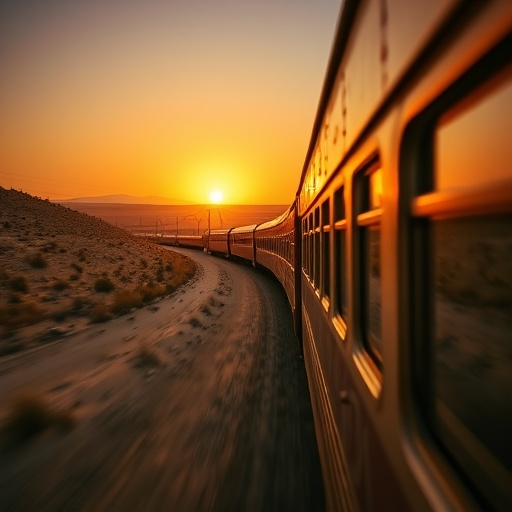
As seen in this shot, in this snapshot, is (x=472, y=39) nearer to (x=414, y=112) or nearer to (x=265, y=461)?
(x=414, y=112)

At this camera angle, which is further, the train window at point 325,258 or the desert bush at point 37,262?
the desert bush at point 37,262

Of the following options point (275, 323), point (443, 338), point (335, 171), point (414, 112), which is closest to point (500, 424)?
point (443, 338)

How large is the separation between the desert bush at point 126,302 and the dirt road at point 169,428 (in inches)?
124

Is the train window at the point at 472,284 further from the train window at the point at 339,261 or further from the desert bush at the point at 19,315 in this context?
the desert bush at the point at 19,315

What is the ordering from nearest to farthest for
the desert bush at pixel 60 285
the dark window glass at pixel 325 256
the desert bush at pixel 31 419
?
1. the dark window glass at pixel 325 256
2. the desert bush at pixel 31 419
3. the desert bush at pixel 60 285

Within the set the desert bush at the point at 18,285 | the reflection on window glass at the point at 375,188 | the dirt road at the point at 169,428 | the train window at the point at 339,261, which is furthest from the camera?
the desert bush at the point at 18,285

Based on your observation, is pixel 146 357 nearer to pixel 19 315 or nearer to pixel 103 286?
pixel 19 315

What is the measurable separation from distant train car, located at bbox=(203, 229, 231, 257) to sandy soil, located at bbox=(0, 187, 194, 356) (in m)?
5.94

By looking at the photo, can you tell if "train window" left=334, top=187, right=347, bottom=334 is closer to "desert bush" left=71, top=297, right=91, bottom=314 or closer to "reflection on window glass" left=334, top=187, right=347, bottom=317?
"reflection on window glass" left=334, top=187, right=347, bottom=317

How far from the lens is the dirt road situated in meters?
3.14

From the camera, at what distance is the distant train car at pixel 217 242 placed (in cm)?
3209

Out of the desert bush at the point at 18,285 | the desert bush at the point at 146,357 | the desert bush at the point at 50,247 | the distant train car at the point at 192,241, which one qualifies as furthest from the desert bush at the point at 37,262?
the distant train car at the point at 192,241

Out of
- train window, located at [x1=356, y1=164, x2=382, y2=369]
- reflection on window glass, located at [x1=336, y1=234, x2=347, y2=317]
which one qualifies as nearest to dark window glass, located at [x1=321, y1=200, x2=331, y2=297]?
reflection on window glass, located at [x1=336, y1=234, x2=347, y2=317]

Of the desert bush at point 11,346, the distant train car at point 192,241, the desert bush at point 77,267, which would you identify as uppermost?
the distant train car at point 192,241
